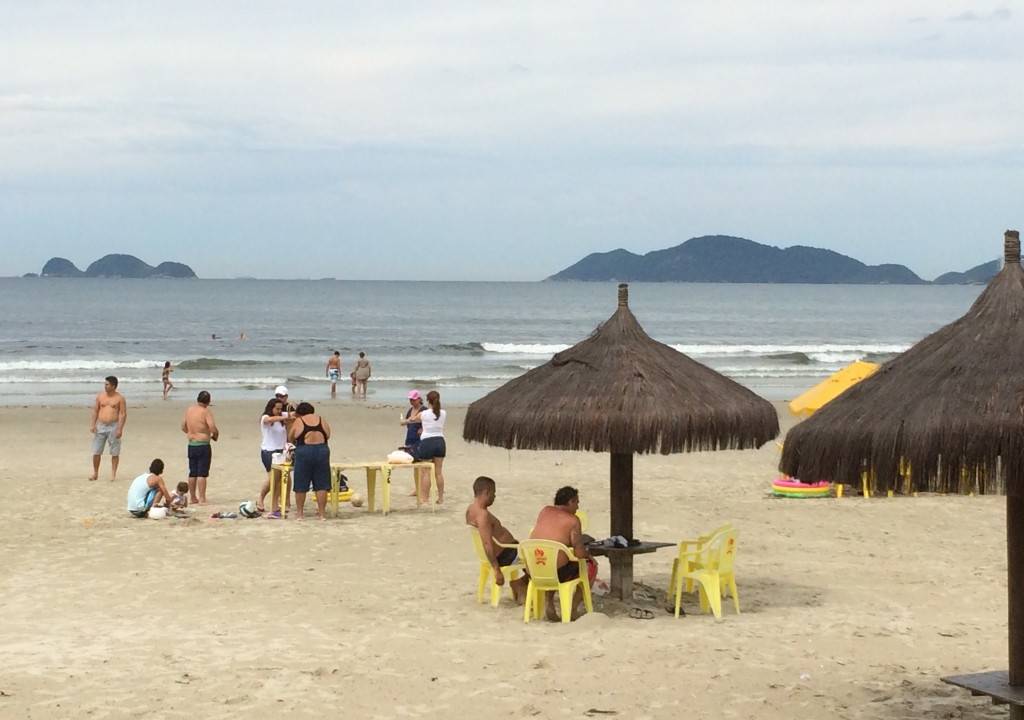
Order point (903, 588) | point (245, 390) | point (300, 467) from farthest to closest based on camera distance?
point (245, 390) < point (300, 467) < point (903, 588)

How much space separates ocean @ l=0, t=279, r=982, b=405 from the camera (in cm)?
3862

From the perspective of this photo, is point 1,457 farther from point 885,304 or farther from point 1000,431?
point 885,304

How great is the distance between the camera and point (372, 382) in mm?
38469

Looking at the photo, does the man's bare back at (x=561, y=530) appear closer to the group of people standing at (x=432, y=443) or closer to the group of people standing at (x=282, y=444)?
the group of people standing at (x=282, y=444)

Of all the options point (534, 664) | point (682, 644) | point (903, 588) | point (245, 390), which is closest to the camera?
point (534, 664)

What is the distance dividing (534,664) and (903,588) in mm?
3837

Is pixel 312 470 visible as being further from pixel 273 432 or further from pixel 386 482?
pixel 273 432

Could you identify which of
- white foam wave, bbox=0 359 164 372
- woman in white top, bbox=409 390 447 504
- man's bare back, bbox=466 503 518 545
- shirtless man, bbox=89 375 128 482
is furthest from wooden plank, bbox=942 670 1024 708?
white foam wave, bbox=0 359 164 372

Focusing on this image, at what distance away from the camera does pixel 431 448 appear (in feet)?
45.5

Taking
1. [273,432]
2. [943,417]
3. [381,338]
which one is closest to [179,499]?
[273,432]

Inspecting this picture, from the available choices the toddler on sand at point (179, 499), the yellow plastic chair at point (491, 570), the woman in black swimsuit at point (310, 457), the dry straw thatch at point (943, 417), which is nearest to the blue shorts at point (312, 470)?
the woman in black swimsuit at point (310, 457)

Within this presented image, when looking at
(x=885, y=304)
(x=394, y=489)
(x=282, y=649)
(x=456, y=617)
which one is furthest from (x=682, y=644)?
(x=885, y=304)

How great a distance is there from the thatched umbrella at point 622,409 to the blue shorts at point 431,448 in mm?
4509

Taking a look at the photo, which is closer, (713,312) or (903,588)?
(903,588)
